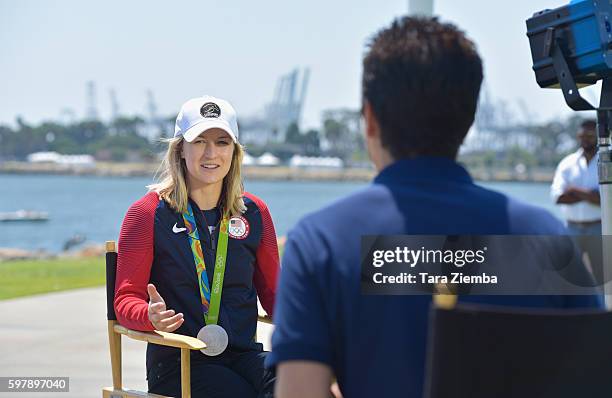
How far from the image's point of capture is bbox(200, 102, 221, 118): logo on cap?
3.39m

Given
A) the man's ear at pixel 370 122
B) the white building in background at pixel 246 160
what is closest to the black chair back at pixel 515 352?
the man's ear at pixel 370 122

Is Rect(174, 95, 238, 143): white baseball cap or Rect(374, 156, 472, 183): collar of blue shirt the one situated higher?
Rect(174, 95, 238, 143): white baseball cap

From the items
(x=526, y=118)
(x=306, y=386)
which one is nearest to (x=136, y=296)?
(x=306, y=386)

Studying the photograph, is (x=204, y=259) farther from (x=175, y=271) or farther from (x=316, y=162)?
(x=316, y=162)

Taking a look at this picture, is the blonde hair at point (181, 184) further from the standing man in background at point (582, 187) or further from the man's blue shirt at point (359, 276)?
the standing man in background at point (582, 187)

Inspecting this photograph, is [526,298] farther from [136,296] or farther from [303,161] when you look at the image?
[303,161]

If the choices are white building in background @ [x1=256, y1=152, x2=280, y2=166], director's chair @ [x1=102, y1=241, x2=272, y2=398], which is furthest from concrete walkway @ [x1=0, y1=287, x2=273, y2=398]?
white building in background @ [x1=256, y1=152, x2=280, y2=166]

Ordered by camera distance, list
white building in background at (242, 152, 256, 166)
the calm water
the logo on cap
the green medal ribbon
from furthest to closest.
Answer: the calm water → white building in background at (242, 152, 256, 166) → the logo on cap → the green medal ribbon

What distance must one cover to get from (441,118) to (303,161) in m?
109

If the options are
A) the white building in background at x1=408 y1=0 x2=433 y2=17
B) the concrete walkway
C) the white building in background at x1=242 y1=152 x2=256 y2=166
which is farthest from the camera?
the concrete walkway

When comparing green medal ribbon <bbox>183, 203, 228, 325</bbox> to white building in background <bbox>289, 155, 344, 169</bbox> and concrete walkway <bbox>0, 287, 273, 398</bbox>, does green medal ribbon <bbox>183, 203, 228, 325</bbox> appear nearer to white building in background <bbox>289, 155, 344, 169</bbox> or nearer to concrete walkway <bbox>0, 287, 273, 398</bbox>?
concrete walkway <bbox>0, 287, 273, 398</bbox>

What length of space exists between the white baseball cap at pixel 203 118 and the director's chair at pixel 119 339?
0.45 m

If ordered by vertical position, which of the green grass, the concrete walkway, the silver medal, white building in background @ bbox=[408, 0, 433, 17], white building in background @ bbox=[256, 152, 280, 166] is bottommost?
white building in background @ bbox=[256, 152, 280, 166]

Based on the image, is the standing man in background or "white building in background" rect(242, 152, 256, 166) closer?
"white building in background" rect(242, 152, 256, 166)
